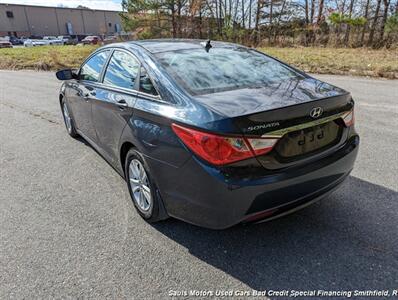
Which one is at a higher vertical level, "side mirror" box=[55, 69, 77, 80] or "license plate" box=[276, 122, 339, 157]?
"side mirror" box=[55, 69, 77, 80]

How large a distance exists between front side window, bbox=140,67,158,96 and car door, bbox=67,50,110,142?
100 centimetres

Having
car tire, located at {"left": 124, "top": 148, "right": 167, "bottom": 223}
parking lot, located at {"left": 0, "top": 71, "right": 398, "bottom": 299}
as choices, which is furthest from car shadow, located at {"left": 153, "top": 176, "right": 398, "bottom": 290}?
car tire, located at {"left": 124, "top": 148, "right": 167, "bottom": 223}

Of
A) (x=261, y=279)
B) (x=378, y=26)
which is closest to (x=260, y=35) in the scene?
(x=378, y=26)

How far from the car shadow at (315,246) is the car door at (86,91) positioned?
71.8 inches

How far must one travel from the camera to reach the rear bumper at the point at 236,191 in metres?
2.07

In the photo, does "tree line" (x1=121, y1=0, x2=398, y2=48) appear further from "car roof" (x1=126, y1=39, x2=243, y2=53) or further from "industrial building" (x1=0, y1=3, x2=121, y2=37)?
"industrial building" (x1=0, y1=3, x2=121, y2=37)

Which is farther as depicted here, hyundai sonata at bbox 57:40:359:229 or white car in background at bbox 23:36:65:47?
white car in background at bbox 23:36:65:47

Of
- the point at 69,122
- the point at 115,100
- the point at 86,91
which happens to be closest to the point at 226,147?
the point at 115,100

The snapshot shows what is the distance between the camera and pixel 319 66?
1134 centimetres

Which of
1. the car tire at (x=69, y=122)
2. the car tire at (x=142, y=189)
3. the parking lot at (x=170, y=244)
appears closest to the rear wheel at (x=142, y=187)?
the car tire at (x=142, y=189)

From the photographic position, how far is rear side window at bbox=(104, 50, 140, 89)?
3008 mm

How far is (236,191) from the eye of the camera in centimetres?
205

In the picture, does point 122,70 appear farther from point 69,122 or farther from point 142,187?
point 69,122

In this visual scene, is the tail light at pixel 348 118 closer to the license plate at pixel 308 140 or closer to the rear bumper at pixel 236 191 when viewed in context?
the license plate at pixel 308 140
